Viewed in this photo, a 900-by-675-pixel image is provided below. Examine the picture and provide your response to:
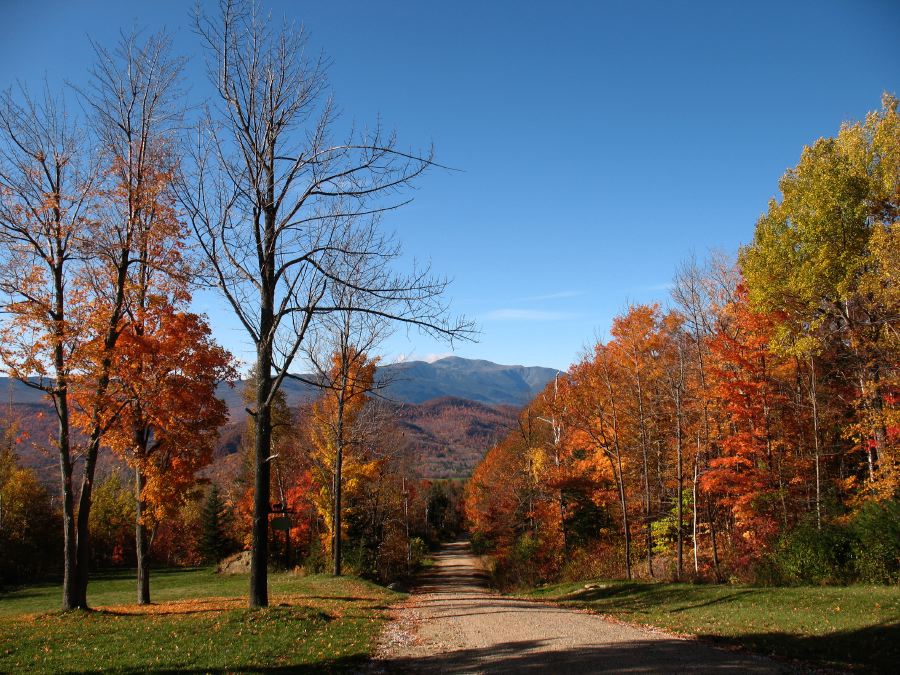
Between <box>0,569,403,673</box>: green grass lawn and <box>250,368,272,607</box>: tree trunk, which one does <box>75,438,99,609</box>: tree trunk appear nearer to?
<box>0,569,403,673</box>: green grass lawn

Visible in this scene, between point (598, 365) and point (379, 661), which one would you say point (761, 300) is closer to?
point (598, 365)

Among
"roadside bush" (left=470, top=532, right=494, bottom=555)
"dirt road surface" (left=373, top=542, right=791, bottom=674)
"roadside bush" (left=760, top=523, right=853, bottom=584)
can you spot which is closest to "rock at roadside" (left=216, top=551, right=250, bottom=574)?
"roadside bush" (left=470, top=532, right=494, bottom=555)

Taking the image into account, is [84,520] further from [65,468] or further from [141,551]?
[141,551]

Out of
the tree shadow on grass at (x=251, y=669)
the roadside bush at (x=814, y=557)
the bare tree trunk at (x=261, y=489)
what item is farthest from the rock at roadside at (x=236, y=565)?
the roadside bush at (x=814, y=557)

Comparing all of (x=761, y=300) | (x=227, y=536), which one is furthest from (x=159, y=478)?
(x=227, y=536)

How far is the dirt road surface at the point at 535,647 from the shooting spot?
7.48m

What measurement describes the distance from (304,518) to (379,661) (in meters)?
31.2

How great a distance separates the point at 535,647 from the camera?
880 cm

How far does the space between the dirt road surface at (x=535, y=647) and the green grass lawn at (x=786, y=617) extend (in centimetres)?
103

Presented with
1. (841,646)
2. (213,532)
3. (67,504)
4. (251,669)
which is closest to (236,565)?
(213,532)

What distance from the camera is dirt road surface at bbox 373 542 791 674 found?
7.48 meters

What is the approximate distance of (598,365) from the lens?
25.2 meters

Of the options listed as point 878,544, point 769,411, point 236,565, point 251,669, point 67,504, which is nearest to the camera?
point 251,669

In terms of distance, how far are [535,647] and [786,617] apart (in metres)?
6.01
